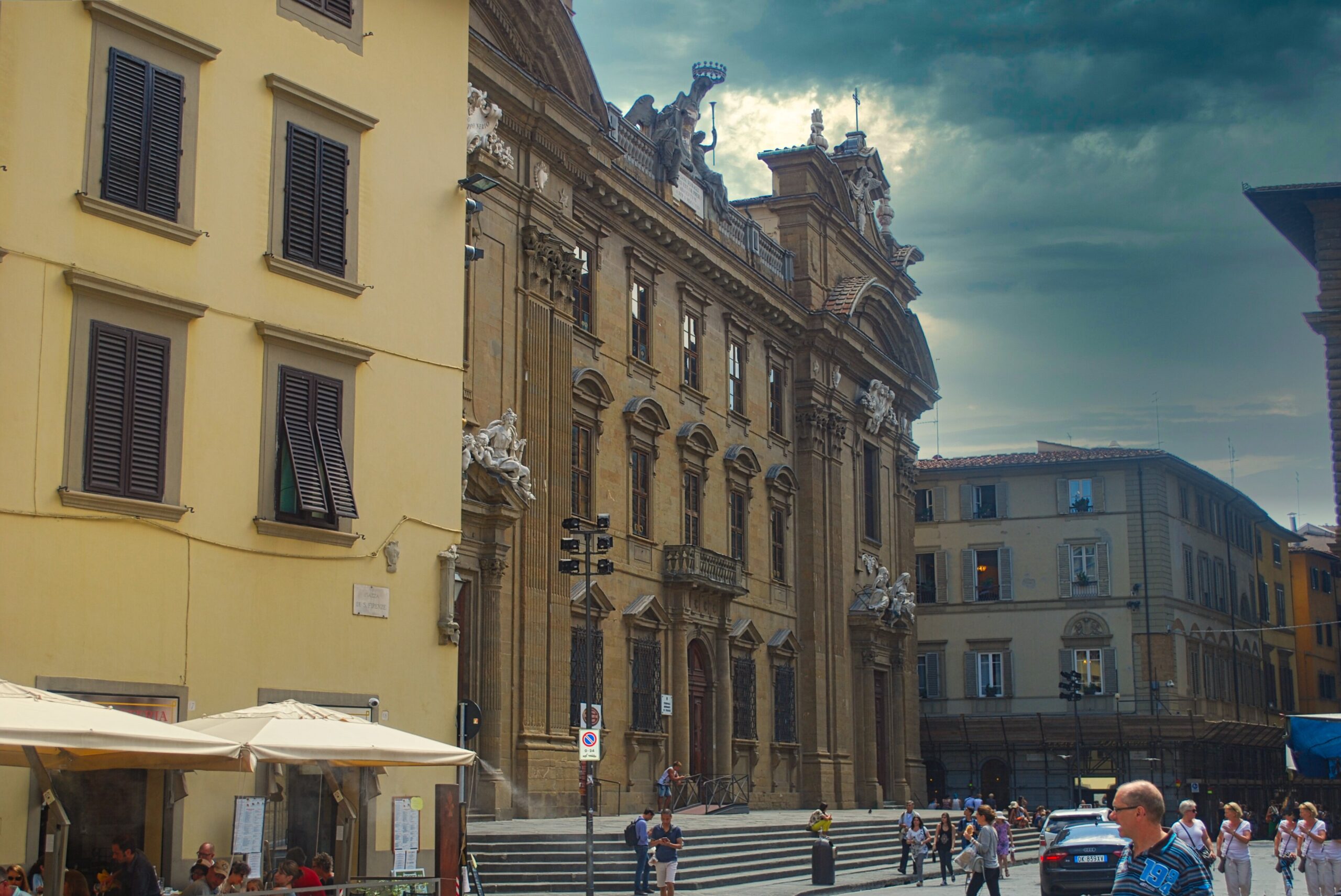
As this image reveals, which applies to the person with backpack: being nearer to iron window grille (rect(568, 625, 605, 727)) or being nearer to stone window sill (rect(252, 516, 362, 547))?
iron window grille (rect(568, 625, 605, 727))

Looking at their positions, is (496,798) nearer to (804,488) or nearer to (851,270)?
(804,488)

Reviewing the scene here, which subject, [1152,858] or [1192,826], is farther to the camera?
[1192,826]

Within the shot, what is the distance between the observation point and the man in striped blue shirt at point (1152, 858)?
7172 millimetres

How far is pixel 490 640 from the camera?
96.0 feet

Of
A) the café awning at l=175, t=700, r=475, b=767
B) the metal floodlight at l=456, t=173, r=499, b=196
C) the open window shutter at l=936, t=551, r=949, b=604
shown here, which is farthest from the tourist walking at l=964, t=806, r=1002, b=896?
the open window shutter at l=936, t=551, r=949, b=604

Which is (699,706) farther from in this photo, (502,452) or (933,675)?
(933,675)

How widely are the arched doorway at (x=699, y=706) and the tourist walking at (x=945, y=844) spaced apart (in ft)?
22.2

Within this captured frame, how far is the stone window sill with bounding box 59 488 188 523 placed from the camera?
16.3 m

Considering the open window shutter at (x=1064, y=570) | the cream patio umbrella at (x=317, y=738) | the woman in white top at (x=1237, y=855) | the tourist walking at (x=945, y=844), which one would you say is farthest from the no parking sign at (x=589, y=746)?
the open window shutter at (x=1064, y=570)

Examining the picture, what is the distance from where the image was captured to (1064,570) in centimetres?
6606

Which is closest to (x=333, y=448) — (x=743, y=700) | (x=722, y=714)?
(x=722, y=714)

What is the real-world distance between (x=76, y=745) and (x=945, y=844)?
76.8ft

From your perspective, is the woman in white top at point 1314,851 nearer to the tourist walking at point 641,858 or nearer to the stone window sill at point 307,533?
the tourist walking at point 641,858

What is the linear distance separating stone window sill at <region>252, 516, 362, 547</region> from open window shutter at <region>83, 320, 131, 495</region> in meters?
1.95
